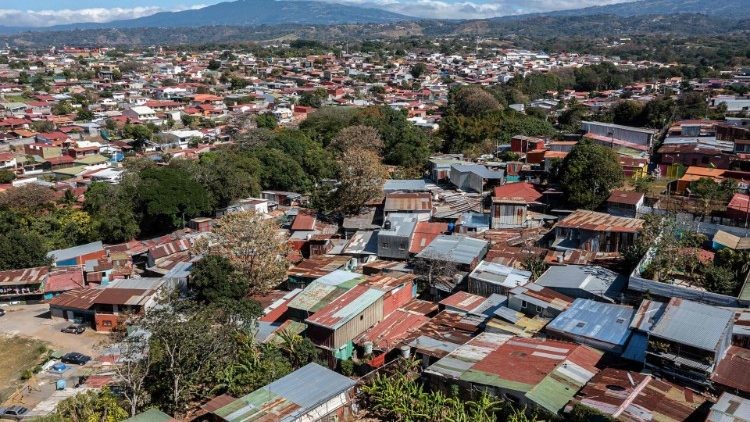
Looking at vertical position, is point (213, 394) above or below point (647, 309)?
below

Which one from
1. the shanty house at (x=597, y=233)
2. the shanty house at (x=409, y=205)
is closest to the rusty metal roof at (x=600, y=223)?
the shanty house at (x=597, y=233)

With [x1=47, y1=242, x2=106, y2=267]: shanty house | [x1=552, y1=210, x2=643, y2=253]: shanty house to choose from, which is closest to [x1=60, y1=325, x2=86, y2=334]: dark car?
[x1=47, y1=242, x2=106, y2=267]: shanty house

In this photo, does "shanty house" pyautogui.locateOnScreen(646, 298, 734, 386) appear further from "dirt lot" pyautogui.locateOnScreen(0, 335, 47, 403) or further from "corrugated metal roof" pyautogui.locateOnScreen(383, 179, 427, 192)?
"dirt lot" pyautogui.locateOnScreen(0, 335, 47, 403)

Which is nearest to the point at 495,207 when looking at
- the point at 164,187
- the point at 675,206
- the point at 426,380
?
the point at 675,206

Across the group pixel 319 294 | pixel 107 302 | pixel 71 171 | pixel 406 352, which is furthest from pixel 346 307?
pixel 71 171

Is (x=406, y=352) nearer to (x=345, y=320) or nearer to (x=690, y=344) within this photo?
(x=345, y=320)

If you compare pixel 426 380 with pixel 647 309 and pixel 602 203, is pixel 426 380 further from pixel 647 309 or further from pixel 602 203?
pixel 602 203
